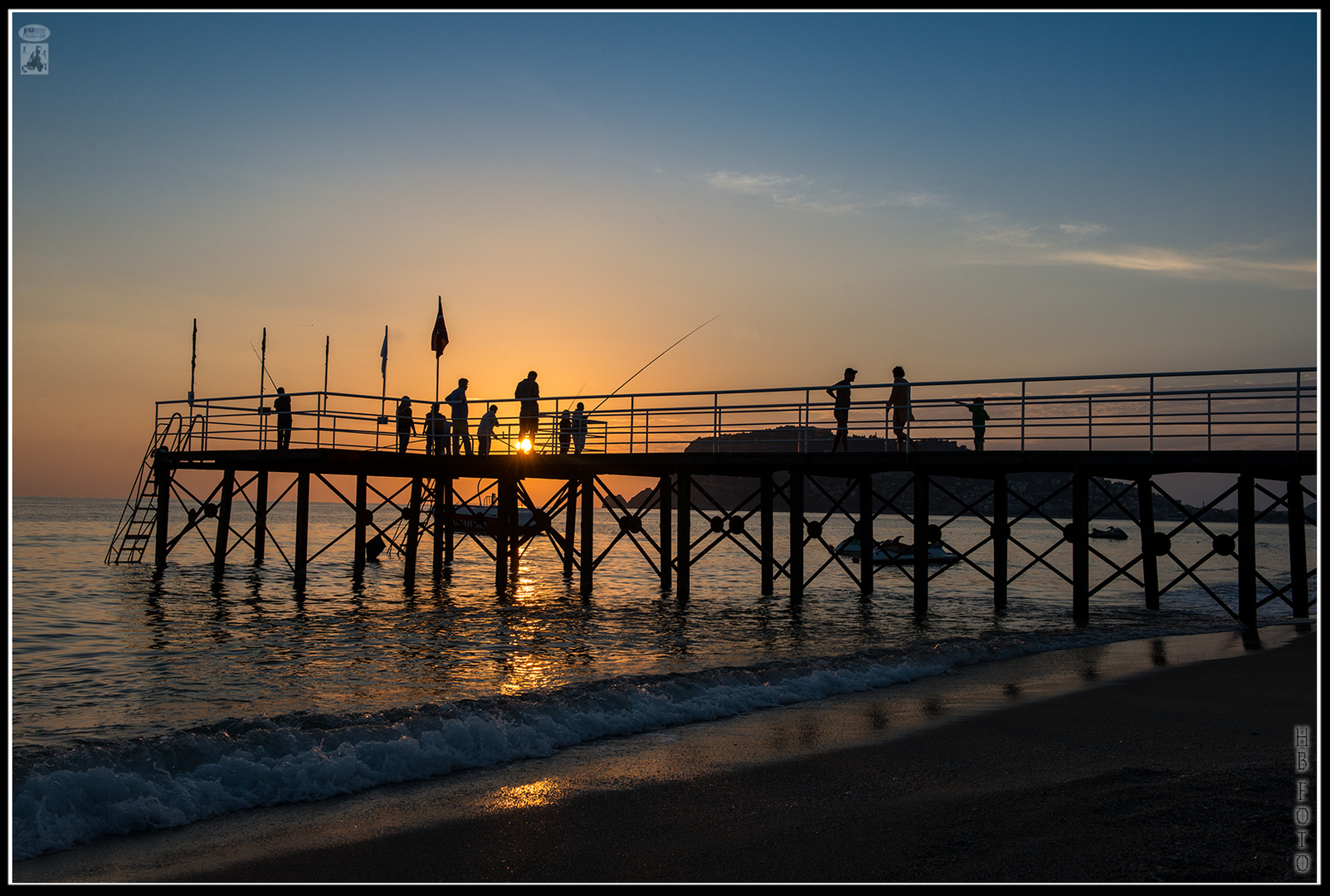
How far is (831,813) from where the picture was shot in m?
6.30

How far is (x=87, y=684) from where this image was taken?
39.4 ft

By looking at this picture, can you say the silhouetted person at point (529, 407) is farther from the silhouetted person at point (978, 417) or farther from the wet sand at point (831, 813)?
the wet sand at point (831, 813)

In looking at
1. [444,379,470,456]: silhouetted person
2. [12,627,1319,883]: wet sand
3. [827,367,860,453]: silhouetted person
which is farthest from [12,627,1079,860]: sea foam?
[444,379,470,456]: silhouetted person

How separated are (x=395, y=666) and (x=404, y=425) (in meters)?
11.1

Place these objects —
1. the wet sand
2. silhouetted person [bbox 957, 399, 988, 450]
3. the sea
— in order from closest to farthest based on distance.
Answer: the wet sand < the sea < silhouetted person [bbox 957, 399, 988, 450]

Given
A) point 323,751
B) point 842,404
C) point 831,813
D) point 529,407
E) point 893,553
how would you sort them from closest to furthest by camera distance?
1. point 831,813
2. point 323,751
3. point 842,404
4. point 529,407
5. point 893,553

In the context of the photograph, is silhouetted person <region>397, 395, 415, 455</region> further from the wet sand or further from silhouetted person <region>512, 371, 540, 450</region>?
the wet sand

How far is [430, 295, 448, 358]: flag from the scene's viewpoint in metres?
25.5

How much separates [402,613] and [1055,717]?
1502 cm

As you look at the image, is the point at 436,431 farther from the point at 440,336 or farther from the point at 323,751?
the point at 323,751

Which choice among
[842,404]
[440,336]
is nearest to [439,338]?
[440,336]

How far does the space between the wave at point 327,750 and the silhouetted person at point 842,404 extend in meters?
7.43

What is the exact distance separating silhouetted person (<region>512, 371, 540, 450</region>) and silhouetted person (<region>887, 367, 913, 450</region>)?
8137mm

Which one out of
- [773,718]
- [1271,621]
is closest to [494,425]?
[773,718]
